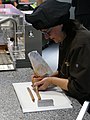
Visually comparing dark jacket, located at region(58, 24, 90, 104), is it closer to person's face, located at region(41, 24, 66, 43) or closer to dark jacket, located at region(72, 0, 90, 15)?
person's face, located at region(41, 24, 66, 43)

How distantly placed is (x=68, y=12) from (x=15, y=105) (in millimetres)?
523

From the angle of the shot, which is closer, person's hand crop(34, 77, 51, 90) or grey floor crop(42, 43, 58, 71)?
person's hand crop(34, 77, 51, 90)

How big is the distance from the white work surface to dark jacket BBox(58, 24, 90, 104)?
0.06 m

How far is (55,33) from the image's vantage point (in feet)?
4.82

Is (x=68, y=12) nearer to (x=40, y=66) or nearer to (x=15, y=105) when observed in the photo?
(x=40, y=66)

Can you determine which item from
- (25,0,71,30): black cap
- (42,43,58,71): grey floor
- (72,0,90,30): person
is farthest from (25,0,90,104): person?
(42,43,58,71): grey floor

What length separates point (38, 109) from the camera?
4.12ft

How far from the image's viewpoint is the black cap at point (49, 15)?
135 cm

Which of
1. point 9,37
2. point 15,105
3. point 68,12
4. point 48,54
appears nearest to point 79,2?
point 48,54

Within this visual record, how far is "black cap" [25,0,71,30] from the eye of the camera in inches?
53.2

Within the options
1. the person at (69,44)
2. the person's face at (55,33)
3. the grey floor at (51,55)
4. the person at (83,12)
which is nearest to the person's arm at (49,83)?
the person at (69,44)

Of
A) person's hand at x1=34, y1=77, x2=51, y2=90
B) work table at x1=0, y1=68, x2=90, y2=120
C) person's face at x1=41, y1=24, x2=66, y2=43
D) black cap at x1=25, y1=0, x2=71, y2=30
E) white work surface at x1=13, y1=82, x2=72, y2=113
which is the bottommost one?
work table at x1=0, y1=68, x2=90, y2=120

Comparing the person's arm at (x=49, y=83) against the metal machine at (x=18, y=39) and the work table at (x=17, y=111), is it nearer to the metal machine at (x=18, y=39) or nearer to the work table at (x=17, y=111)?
the work table at (x=17, y=111)

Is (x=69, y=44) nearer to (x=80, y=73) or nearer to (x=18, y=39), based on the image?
(x=80, y=73)
